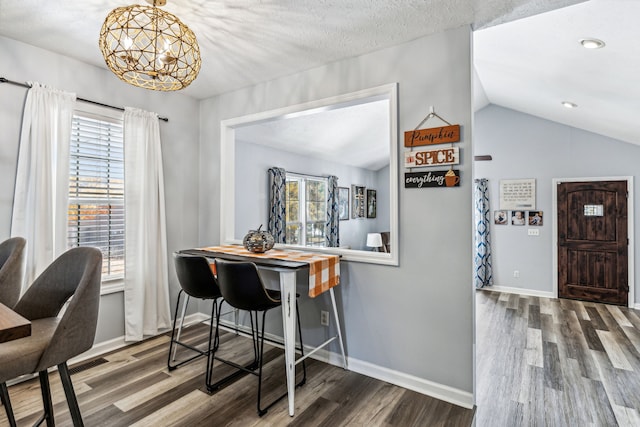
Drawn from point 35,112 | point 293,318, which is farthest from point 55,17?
point 293,318

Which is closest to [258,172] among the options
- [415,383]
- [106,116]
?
[106,116]

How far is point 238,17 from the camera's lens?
219 cm

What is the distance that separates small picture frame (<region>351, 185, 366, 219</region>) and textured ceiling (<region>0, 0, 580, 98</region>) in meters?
5.14

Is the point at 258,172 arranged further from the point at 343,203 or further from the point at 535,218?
the point at 535,218

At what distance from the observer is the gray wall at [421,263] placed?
2311 mm

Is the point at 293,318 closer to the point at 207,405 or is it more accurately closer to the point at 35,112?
the point at 207,405

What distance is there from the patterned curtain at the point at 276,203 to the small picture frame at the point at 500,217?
387 centimetres

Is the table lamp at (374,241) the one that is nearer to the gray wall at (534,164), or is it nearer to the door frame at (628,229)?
the gray wall at (534,164)

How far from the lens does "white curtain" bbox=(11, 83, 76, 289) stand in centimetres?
255

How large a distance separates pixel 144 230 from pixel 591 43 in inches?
166

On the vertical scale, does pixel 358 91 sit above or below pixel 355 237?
above

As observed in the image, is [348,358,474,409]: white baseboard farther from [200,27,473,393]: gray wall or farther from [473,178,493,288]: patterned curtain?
[473,178,493,288]: patterned curtain

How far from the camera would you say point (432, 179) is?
2.42 meters

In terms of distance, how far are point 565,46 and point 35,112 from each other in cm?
436
